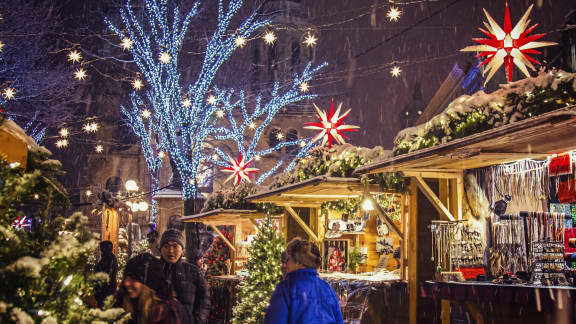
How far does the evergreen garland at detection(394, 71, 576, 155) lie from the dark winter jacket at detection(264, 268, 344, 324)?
296cm

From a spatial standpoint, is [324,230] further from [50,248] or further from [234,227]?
[50,248]

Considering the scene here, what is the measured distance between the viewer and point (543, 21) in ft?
41.7

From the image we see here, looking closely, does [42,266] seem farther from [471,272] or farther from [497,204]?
[497,204]

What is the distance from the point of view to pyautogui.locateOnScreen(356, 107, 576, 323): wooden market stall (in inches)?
208

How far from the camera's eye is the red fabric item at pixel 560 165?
21.1 ft

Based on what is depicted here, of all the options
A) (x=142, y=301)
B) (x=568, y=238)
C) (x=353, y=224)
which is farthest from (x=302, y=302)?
(x=353, y=224)

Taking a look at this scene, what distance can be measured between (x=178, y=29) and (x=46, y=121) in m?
5.64

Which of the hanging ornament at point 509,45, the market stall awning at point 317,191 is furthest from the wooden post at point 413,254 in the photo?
the hanging ornament at point 509,45

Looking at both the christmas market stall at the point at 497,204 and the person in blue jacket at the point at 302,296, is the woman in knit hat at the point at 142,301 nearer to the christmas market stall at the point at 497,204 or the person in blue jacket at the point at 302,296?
the person in blue jacket at the point at 302,296

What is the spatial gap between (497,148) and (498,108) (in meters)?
0.45

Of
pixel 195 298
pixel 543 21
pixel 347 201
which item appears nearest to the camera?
pixel 195 298

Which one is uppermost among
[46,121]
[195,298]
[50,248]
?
[46,121]

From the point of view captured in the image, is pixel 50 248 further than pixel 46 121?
No

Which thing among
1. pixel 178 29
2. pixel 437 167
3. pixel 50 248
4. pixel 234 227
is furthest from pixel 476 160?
pixel 178 29
